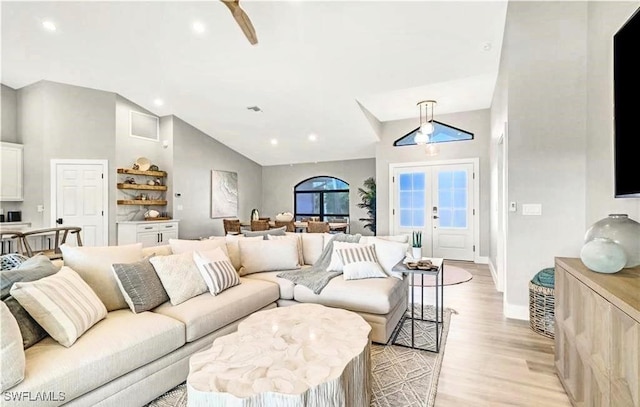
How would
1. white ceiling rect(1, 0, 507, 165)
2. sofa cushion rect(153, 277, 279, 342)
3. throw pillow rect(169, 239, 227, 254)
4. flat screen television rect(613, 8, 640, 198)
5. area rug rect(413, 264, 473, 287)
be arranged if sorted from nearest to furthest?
flat screen television rect(613, 8, 640, 198) → sofa cushion rect(153, 277, 279, 342) → throw pillow rect(169, 239, 227, 254) → white ceiling rect(1, 0, 507, 165) → area rug rect(413, 264, 473, 287)

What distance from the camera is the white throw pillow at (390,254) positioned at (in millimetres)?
3121

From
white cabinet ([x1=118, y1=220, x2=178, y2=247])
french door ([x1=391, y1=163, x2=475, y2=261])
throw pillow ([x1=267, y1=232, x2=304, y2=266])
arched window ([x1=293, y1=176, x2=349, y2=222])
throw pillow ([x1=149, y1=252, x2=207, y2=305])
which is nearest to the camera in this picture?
throw pillow ([x1=149, y1=252, x2=207, y2=305])

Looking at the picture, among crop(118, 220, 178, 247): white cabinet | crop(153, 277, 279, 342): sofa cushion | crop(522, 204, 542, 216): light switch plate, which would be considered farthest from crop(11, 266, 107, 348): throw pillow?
crop(118, 220, 178, 247): white cabinet

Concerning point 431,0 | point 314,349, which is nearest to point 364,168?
point 431,0

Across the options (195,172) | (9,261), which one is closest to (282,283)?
(9,261)

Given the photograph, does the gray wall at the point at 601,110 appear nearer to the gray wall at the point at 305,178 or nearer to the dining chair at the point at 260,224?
the dining chair at the point at 260,224

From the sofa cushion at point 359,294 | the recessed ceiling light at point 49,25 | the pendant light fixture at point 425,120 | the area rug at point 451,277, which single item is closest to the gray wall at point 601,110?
the sofa cushion at point 359,294

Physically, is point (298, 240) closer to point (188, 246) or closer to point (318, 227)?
point (188, 246)

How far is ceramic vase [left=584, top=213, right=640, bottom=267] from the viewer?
187 cm

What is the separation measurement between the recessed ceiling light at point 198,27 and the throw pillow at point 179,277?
2973 mm

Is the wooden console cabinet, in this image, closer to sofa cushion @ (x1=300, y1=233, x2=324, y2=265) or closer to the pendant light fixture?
sofa cushion @ (x1=300, y1=233, x2=324, y2=265)

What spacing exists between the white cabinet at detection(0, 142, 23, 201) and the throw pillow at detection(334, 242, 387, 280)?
5.72 m

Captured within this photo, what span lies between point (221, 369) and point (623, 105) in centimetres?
275

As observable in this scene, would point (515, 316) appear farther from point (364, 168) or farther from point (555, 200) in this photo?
point (364, 168)
